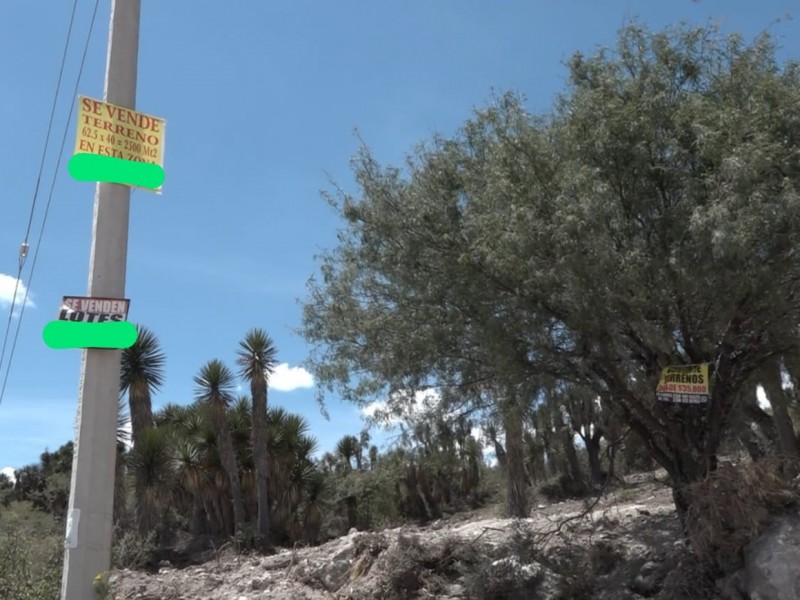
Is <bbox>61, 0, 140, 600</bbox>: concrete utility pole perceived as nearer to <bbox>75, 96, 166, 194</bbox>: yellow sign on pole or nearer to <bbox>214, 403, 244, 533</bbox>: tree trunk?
<bbox>75, 96, 166, 194</bbox>: yellow sign on pole

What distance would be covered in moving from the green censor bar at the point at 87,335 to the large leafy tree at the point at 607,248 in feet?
14.8

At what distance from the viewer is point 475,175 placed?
1287 centimetres

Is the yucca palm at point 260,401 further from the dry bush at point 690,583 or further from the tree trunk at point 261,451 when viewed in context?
the dry bush at point 690,583

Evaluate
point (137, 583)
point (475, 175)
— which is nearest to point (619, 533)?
point (475, 175)

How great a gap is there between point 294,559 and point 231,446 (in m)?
18.9

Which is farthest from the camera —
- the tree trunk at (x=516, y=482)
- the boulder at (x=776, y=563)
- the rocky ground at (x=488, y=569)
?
the tree trunk at (x=516, y=482)

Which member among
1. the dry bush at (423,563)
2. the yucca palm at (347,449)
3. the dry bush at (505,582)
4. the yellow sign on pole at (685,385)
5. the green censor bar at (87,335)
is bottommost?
the dry bush at (505,582)

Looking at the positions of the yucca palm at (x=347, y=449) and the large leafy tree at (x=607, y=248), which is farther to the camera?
the yucca palm at (x=347, y=449)

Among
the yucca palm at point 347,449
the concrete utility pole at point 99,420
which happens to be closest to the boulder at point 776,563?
the concrete utility pole at point 99,420

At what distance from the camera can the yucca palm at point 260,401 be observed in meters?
31.9

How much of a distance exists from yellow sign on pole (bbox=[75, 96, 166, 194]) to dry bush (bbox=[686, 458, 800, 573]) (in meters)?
7.46

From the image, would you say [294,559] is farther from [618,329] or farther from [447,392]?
[618,329]

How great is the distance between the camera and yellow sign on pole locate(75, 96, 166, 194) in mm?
8805

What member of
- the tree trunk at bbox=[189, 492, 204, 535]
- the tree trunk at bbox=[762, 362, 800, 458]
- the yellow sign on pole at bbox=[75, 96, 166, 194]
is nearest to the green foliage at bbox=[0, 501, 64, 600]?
the yellow sign on pole at bbox=[75, 96, 166, 194]
